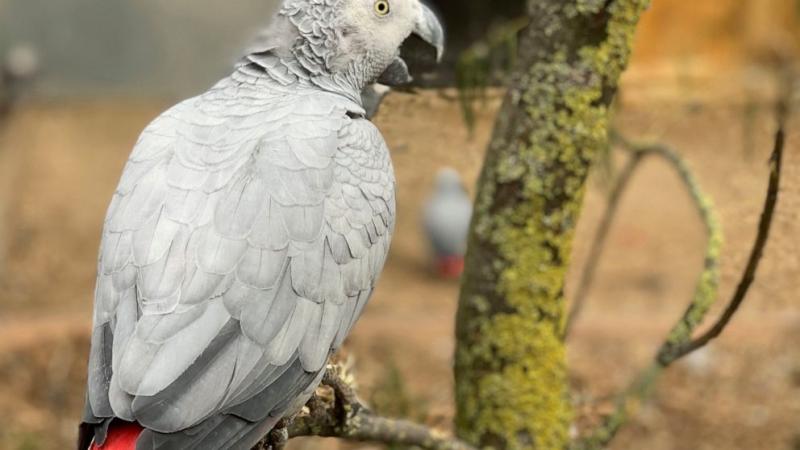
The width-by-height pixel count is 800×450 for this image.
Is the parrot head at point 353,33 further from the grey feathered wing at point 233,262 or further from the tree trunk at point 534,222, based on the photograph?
the tree trunk at point 534,222

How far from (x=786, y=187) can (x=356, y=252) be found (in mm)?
1043

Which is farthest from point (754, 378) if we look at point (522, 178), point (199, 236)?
point (199, 236)

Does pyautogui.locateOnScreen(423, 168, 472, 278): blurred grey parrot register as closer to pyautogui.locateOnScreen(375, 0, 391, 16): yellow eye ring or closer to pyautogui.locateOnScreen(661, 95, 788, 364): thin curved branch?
pyautogui.locateOnScreen(661, 95, 788, 364): thin curved branch

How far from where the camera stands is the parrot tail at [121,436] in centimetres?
163

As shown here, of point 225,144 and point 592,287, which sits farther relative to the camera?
point 592,287

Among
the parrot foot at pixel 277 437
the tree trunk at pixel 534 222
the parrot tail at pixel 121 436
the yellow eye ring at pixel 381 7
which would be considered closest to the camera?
the parrot tail at pixel 121 436

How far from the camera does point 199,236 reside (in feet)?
5.78

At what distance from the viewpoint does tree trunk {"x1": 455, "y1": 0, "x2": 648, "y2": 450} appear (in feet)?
7.72

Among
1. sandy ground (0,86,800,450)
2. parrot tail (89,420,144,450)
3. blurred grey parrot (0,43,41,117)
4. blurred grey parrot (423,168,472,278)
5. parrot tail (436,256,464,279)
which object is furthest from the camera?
parrot tail (436,256,464,279)

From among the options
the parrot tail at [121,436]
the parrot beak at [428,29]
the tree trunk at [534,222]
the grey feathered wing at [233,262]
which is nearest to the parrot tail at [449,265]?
the tree trunk at [534,222]

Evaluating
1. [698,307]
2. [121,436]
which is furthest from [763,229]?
[121,436]

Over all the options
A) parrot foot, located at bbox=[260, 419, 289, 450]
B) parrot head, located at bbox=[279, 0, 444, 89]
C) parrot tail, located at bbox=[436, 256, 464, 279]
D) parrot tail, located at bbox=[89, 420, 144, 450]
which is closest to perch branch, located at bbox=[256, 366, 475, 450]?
parrot foot, located at bbox=[260, 419, 289, 450]

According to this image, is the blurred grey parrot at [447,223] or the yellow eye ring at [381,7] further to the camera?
the blurred grey parrot at [447,223]

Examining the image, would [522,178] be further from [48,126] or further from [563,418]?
[48,126]
